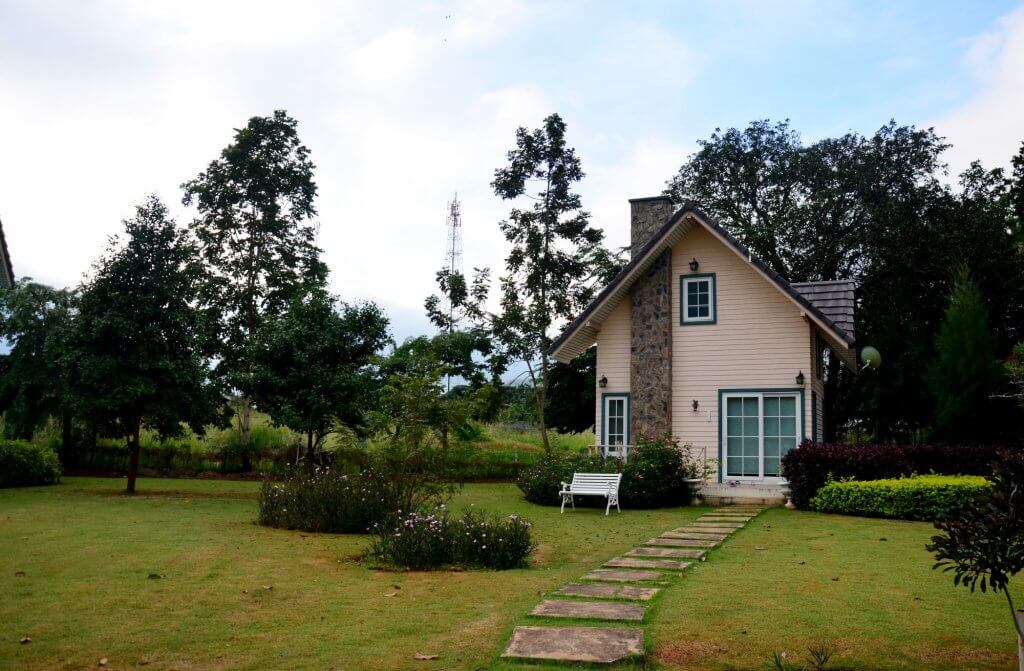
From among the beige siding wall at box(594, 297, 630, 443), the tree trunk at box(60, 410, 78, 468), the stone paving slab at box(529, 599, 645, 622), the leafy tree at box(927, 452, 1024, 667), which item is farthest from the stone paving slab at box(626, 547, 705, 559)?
the tree trunk at box(60, 410, 78, 468)

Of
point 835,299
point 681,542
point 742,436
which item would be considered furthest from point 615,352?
point 681,542

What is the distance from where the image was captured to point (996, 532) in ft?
13.6

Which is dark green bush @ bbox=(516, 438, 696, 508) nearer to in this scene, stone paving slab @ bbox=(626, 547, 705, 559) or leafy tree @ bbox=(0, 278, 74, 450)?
stone paving slab @ bbox=(626, 547, 705, 559)

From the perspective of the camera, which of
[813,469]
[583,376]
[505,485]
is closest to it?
[813,469]

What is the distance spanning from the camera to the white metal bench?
49.3 feet

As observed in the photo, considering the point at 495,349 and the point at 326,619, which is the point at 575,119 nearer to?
the point at 495,349

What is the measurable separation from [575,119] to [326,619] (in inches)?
955

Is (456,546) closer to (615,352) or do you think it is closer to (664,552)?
(664,552)

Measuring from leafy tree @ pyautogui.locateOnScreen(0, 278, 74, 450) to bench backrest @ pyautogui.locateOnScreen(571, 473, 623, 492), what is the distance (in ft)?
57.7

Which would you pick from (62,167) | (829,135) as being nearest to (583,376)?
(829,135)

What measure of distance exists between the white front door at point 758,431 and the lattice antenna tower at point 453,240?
1336cm

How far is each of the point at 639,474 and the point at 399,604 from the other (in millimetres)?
9873

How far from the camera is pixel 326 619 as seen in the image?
6.27 m

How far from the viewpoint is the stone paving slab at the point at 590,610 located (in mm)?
6071
